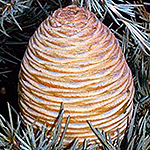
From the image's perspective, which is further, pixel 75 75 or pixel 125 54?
pixel 125 54

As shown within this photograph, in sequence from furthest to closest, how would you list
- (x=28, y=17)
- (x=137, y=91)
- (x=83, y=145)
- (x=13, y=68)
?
(x=13, y=68) < (x=28, y=17) < (x=137, y=91) < (x=83, y=145)

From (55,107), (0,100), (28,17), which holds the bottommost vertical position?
(0,100)

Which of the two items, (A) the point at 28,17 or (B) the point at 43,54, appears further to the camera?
(A) the point at 28,17

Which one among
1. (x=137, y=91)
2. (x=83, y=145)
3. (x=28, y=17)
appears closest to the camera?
(x=83, y=145)

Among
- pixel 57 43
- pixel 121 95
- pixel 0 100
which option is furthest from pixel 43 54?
pixel 0 100

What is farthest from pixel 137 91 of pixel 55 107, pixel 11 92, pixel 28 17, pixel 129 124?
Result: pixel 11 92

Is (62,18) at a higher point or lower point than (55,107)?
higher

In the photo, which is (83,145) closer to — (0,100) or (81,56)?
(81,56)
